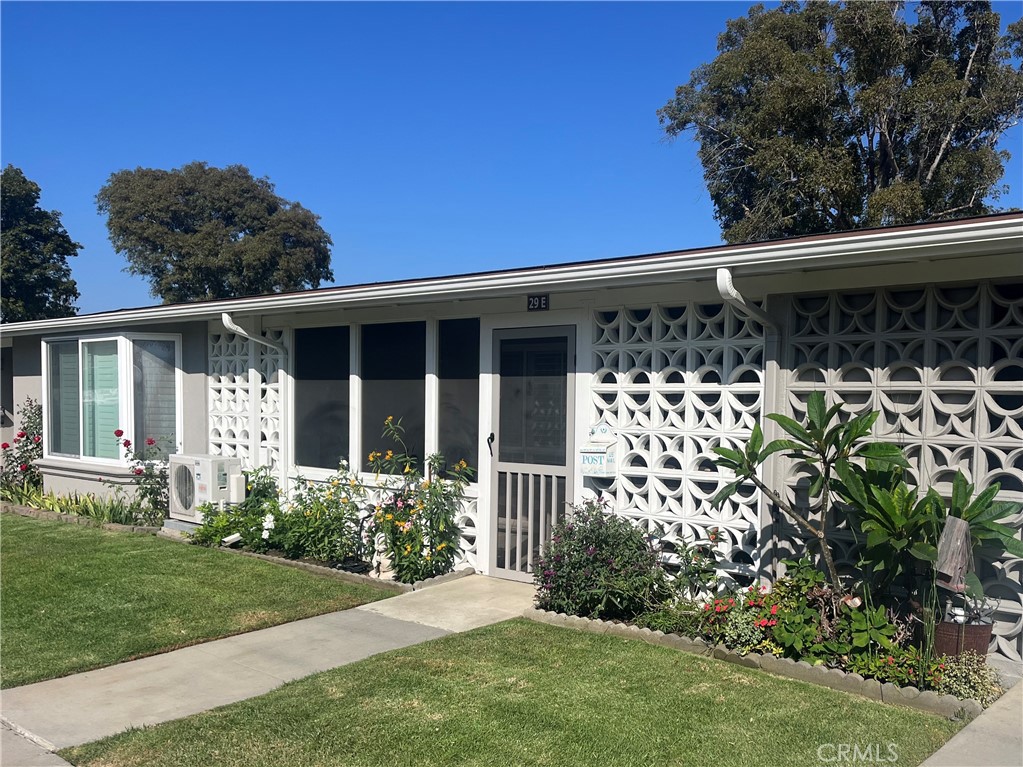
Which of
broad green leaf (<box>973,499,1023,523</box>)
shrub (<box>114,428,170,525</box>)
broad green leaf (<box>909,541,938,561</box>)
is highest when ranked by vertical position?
broad green leaf (<box>973,499,1023,523</box>)

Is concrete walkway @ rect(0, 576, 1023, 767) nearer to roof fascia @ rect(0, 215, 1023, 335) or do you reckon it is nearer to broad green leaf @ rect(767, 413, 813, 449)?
broad green leaf @ rect(767, 413, 813, 449)

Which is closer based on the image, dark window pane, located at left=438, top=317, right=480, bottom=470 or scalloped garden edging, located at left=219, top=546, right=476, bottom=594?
scalloped garden edging, located at left=219, top=546, right=476, bottom=594

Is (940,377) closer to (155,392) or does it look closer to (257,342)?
(257,342)

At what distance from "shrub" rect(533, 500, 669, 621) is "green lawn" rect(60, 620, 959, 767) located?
0.67m

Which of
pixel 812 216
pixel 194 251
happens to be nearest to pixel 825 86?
pixel 812 216

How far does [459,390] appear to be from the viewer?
25.7 ft

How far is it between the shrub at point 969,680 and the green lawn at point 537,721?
0.26 metres

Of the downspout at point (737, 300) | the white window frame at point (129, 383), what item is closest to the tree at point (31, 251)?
the white window frame at point (129, 383)

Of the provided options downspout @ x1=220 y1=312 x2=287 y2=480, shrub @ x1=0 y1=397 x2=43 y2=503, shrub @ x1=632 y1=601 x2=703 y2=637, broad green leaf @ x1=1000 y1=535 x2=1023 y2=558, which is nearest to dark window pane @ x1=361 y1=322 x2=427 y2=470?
downspout @ x1=220 y1=312 x2=287 y2=480

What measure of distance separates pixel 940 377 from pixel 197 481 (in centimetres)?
782

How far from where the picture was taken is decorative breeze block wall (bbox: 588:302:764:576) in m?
5.93

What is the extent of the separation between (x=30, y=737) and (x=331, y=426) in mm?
5010

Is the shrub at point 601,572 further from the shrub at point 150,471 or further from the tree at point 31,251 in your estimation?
the tree at point 31,251

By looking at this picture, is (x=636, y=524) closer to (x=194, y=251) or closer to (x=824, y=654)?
(x=824, y=654)
